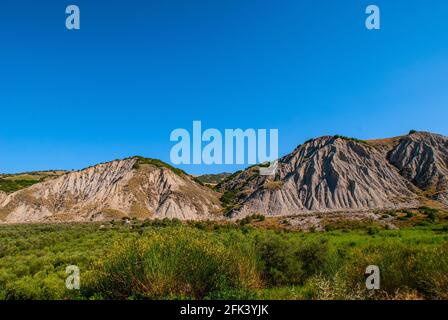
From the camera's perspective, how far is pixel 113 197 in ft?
303

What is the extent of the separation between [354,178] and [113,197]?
189 feet

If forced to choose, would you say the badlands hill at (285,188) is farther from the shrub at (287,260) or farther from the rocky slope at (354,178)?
the shrub at (287,260)

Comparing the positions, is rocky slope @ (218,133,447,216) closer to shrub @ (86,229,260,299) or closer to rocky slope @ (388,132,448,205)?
rocky slope @ (388,132,448,205)

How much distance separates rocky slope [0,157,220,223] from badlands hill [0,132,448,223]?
0.22 metres

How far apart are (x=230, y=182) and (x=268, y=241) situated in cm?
11723

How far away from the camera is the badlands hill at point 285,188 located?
85688mm

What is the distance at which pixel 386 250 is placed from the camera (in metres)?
12.5

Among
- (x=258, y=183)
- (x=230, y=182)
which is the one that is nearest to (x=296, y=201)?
(x=258, y=183)

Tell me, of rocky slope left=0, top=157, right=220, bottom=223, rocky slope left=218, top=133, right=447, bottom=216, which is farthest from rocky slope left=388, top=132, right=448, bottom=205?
rocky slope left=0, top=157, right=220, bottom=223

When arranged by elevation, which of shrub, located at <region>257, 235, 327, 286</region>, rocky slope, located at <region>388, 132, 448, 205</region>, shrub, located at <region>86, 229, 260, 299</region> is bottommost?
shrub, located at <region>257, 235, 327, 286</region>

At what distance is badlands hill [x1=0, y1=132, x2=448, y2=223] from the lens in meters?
85.7

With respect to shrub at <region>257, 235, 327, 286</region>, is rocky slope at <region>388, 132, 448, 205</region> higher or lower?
higher
